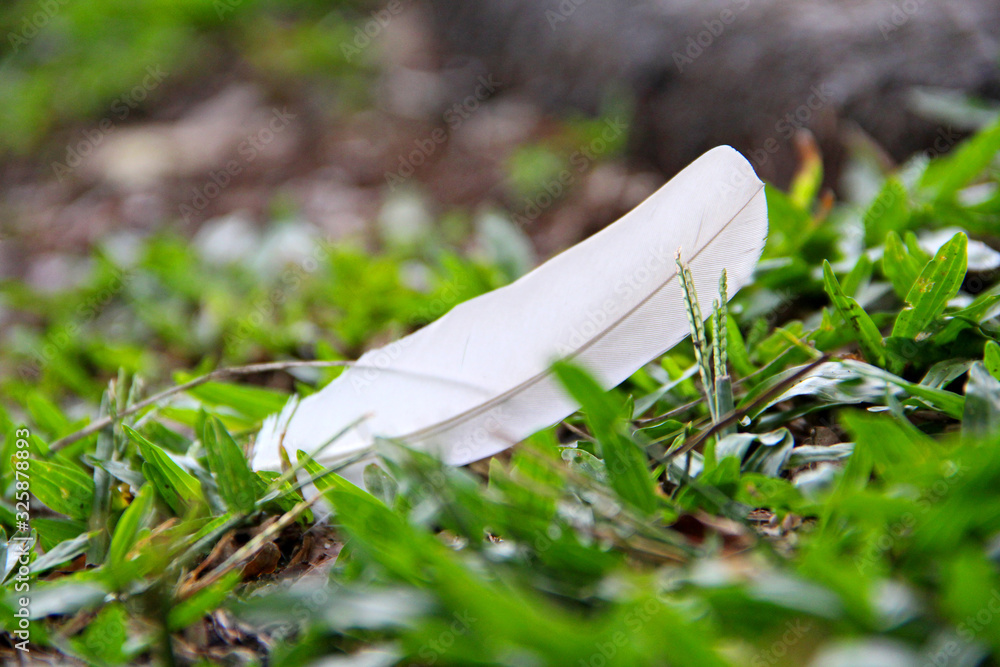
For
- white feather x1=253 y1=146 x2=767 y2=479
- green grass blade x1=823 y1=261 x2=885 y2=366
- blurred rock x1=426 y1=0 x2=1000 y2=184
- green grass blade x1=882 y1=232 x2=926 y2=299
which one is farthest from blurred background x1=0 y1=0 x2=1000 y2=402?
green grass blade x1=823 y1=261 x2=885 y2=366

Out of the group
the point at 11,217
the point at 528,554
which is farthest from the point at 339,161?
the point at 528,554

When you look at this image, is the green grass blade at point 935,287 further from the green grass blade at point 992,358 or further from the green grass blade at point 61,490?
the green grass blade at point 61,490

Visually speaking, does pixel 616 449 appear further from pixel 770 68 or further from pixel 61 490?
pixel 770 68

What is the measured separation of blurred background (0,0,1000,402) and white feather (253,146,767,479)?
1.47 feet

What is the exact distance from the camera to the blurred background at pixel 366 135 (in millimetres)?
1865

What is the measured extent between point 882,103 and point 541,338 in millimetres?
1464

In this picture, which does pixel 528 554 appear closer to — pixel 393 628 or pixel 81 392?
pixel 393 628

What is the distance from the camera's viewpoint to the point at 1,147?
3916mm

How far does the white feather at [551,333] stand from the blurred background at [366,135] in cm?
45

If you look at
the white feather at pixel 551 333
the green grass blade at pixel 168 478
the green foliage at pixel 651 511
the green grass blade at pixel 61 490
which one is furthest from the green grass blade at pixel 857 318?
the green grass blade at pixel 61 490

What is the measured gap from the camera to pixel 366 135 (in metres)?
3.60

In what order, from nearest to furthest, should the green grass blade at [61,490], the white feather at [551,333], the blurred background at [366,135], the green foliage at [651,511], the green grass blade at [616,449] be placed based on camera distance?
1. the green foliage at [651,511]
2. the green grass blade at [616,449]
3. the white feather at [551,333]
4. the green grass blade at [61,490]
5. the blurred background at [366,135]

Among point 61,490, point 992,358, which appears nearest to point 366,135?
point 61,490

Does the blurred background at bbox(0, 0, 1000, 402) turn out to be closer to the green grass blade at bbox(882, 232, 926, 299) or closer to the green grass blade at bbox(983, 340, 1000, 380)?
the green grass blade at bbox(882, 232, 926, 299)
